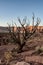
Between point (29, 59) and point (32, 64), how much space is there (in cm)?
164

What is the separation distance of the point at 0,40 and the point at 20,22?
8808mm

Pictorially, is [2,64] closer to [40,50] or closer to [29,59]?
[29,59]

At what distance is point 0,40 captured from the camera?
3095 centimetres

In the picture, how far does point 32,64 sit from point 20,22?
32.6 ft

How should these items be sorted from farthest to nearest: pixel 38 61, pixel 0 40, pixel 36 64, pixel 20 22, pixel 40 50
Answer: pixel 0 40
pixel 20 22
pixel 40 50
pixel 38 61
pixel 36 64

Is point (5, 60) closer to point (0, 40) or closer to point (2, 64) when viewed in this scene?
point (2, 64)

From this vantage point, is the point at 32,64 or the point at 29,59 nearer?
the point at 32,64

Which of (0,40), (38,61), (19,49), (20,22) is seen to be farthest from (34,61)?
(0,40)

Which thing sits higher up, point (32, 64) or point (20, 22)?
point (20, 22)

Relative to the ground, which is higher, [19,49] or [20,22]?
[20,22]

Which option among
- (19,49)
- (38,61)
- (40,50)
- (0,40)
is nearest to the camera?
(38,61)

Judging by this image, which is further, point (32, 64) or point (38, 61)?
point (38, 61)

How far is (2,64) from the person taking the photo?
14.2m

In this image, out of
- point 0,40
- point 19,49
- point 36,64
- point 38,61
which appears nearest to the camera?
point 36,64
